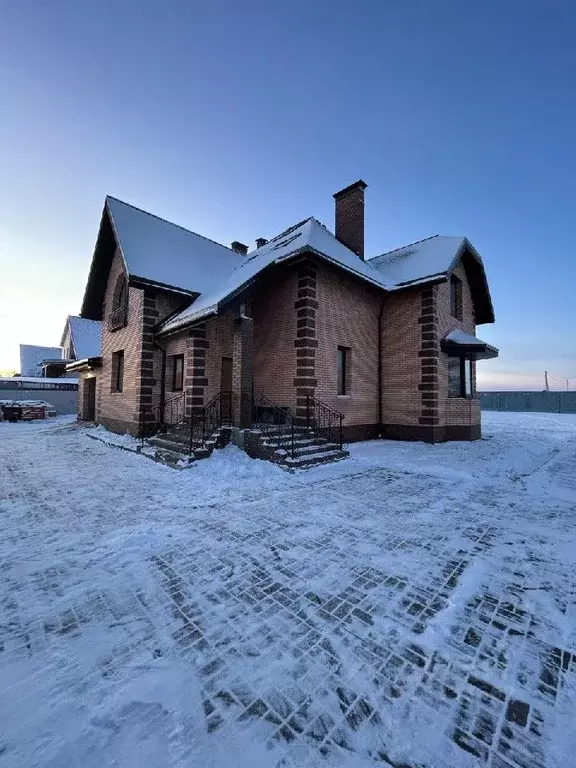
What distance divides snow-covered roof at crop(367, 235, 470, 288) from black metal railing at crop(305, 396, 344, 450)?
5.83 metres

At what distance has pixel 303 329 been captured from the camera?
10.5 meters

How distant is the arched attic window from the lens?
13.8m

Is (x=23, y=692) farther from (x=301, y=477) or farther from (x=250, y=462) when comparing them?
(x=250, y=462)

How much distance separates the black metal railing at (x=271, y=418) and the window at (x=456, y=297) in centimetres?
921

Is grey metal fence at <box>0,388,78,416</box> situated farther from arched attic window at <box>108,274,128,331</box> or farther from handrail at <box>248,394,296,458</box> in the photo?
handrail at <box>248,394,296,458</box>

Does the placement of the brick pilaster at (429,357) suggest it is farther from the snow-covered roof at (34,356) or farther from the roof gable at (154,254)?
the snow-covered roof at (34,356)

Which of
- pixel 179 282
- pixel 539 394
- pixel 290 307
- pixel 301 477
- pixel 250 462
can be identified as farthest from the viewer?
pixel 539 394

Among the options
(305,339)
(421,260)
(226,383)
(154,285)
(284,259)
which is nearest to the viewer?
(284,259)

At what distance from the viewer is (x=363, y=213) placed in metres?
15.2

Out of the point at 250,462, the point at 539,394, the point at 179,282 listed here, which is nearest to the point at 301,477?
the point at 250,462

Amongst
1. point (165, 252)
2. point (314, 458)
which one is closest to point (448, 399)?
point (314, 458)

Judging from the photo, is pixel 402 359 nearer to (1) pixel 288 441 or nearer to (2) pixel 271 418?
(2) pixel 271 418

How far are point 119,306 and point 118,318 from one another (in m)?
1.10

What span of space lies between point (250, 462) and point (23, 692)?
622 cm
